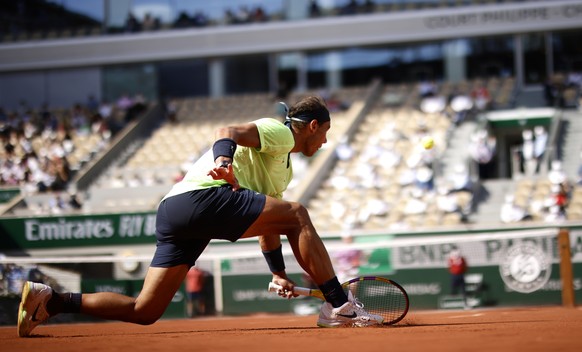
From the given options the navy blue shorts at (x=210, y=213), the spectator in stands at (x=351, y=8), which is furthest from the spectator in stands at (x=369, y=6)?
the navy blue shorts at (x=210, y=213)

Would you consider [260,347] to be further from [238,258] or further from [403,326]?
[238,258]

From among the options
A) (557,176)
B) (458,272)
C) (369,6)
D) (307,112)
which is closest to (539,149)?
(557,176)

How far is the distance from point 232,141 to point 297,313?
28.7 ft

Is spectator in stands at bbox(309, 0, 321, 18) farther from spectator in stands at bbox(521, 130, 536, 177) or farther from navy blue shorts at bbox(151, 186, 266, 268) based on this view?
navy blue shorts at bbox(151, 186, 266, 268)

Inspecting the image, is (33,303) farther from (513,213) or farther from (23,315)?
(513,213)

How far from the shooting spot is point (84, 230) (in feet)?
59.9

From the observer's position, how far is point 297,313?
14391 mm

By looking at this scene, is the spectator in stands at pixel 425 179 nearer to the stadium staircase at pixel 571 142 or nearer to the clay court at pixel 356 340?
the stadium staircase at pixel 571 142

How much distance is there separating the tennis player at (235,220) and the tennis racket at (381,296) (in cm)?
50

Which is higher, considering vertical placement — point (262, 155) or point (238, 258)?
point (262, 155)

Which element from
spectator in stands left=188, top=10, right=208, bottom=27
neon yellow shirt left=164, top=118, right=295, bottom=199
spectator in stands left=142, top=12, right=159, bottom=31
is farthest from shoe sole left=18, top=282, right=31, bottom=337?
spectator in stands left=142, top=12, right=159, bottom=31

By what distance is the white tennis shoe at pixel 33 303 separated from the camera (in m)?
6.61

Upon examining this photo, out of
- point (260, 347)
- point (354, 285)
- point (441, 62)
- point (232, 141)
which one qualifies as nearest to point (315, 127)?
point (232, 141)

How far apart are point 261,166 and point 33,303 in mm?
2125
